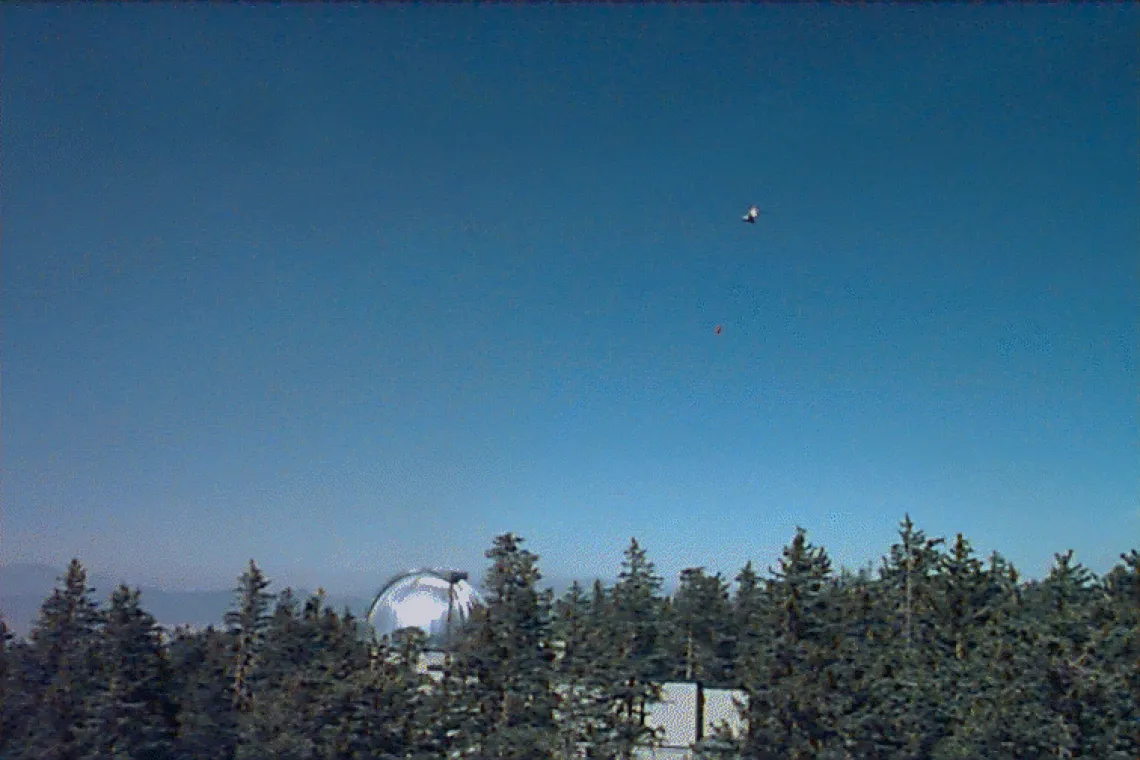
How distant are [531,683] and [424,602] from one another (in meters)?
22.7

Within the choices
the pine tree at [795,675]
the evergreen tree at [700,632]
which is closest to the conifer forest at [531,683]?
the pine tree at [795,675]

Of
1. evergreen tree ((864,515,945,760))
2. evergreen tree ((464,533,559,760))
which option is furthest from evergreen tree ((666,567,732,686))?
evergreen tree ((464,533,559,760))

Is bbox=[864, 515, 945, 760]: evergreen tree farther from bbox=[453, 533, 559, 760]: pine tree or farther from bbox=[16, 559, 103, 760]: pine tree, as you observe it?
bbox=[16, 559, 103, 760]: pine tree

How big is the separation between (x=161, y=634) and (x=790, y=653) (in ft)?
53.3

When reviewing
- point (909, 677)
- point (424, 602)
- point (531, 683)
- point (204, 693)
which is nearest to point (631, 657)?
point (531, 683)

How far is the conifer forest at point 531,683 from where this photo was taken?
2291cm

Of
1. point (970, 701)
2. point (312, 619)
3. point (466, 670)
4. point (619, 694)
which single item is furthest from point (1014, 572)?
point (312, 619)

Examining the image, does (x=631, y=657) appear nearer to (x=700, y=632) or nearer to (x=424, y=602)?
(x=700, y=632)

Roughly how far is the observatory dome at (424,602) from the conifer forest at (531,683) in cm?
1730

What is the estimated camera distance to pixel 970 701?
80.9 feet

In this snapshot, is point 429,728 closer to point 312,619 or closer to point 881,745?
point 312,619

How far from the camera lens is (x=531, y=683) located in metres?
24.3

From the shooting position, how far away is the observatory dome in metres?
44.6

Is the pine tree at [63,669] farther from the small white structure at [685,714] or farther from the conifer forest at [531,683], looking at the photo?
the small white structure at [685,714]
